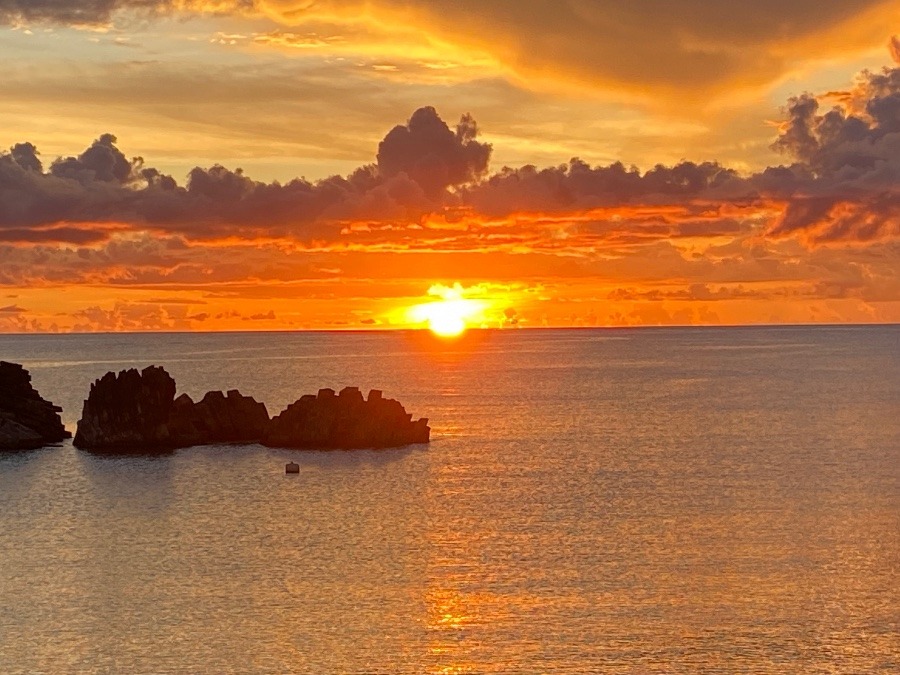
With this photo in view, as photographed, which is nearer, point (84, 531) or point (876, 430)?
point (84, 531)

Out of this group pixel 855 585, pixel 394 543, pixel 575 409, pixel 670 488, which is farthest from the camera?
pixel 575 409

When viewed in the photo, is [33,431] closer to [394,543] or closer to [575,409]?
[394,543]

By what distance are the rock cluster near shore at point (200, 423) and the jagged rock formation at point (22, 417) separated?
208 inches

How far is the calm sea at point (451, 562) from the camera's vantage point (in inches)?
2270

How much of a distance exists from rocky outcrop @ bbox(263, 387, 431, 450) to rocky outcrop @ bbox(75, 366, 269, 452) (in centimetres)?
592

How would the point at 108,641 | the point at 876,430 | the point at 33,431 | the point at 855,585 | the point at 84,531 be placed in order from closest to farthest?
the point at 108,641, the point at 855,585, the point at 84,531, the point at 33,431, the point at 876,430

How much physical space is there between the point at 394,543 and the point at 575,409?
118704 mm

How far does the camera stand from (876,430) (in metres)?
155

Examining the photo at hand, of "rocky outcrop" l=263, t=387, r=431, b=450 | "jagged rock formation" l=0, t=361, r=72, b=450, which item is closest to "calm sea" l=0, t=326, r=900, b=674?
"rocky outcrop" l=263, t=387, r=431, b=450

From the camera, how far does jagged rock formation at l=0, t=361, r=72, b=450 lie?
137 metres

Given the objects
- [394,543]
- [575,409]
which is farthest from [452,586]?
[575,409]

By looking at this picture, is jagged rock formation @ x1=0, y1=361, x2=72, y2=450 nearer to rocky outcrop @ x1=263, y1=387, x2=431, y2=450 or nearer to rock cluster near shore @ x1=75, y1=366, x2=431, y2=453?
rock cluster near shore @ x1=75, y1=366, x2=431, y2=453

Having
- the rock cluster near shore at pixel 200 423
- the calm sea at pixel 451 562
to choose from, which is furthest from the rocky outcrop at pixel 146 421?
the calm sea at pixel 451 562

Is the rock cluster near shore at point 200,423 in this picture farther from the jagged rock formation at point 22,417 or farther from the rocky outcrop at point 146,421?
the jagged rock formation at point 22,417
